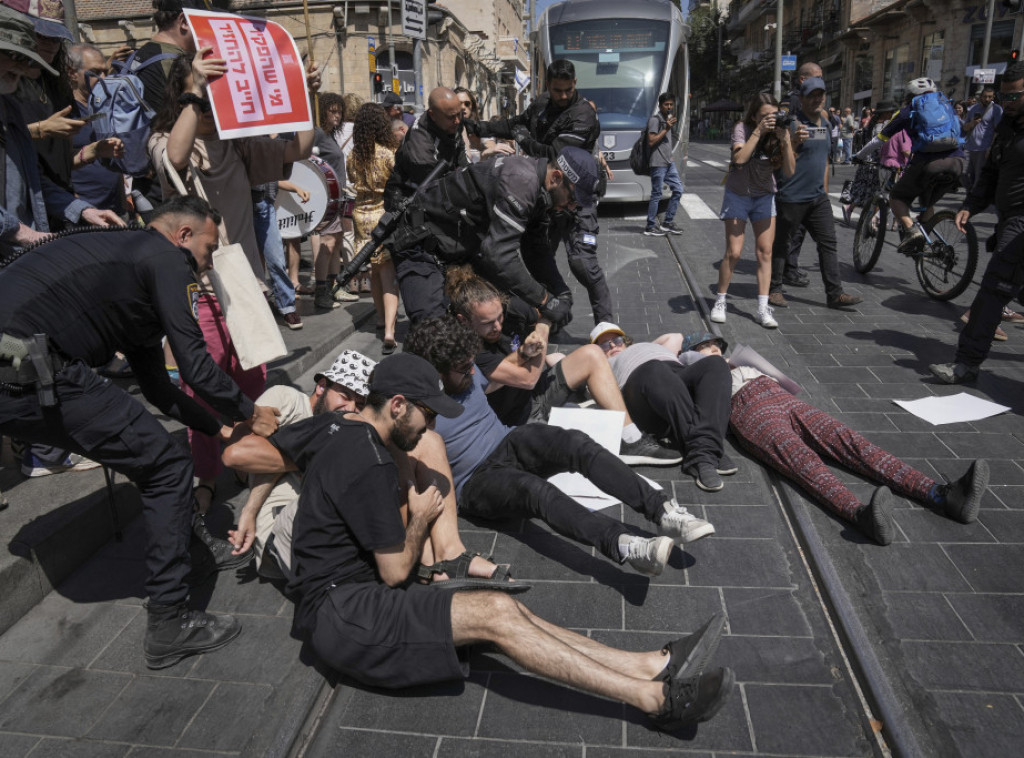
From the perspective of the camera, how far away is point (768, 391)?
15.0 ft

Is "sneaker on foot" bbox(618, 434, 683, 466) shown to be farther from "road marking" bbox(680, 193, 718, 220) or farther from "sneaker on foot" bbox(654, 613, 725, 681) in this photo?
"road marking" bbox(680, 193, 718, 220)

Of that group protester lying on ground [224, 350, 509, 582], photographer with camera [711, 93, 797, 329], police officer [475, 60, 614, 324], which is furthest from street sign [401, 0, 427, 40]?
protester lying on ground [224, 350, 509, 582]

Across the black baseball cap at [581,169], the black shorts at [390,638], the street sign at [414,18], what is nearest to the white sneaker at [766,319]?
the black baseball cap at [581,169]

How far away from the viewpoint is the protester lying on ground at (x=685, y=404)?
14.5ft

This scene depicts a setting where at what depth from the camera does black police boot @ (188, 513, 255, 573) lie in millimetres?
3729

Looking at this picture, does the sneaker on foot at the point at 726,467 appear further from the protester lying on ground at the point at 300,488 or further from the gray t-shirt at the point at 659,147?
the gray t-shirt at the point at 659,147

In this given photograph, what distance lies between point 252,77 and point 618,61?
11.5m

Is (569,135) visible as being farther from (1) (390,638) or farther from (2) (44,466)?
(1) (390,638)

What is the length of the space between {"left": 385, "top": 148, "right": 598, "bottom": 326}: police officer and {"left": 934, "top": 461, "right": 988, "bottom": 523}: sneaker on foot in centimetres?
A: 241

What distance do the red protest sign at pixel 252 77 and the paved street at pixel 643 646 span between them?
2064mm

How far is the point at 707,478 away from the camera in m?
4.25

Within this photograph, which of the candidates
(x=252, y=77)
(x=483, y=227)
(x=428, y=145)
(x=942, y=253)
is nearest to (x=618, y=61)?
(x=942, y=253)

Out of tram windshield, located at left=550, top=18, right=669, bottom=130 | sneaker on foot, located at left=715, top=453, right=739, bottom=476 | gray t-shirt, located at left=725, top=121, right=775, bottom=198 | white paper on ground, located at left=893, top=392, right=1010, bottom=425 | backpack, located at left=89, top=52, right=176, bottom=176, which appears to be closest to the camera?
sneaker on foot, located at left=715, top=453, right=739, bottom=476

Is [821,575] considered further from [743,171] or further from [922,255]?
[922,255]
